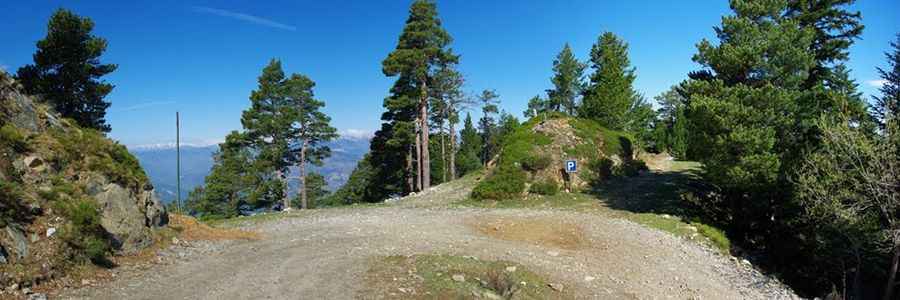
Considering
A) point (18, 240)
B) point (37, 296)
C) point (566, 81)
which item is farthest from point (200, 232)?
point (566, 81)

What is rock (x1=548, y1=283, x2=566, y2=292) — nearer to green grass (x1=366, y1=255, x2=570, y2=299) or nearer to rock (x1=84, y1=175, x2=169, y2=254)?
green grass (x1=366, y1=255, x2=570, y2=299)

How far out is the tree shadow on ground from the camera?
2055 cm

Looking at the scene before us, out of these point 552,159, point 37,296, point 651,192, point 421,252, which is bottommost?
point 421,252

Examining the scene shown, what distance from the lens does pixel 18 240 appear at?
9.05 m

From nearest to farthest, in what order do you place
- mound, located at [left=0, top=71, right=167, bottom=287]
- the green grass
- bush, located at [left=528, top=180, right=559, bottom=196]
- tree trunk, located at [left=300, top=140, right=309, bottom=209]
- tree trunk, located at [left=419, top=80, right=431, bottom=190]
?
mound, located at [left=0, top=71, right=167, bottom=287], the green grass, bush, located at [left=528, top=180, right=559, bottom=196], tree trunk, located at [left=419, top=80, right=431, bottom=190], tree trunk, located at [left=300, top=140, right=309, bottom=209]

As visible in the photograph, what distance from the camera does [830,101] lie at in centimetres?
1761

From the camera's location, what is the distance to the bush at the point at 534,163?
2470 centimetres

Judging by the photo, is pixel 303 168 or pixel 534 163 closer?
pixel 534 163

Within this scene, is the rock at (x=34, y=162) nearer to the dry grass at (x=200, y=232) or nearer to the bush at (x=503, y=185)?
the dry grass at (x=200, y=232)

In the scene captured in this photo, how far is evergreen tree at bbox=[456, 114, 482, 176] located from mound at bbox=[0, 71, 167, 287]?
3755 cm

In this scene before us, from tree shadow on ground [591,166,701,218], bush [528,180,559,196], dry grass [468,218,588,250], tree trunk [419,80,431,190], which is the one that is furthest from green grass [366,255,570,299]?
tree trunk [419,80,431,190]

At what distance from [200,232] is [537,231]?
36.8 ft

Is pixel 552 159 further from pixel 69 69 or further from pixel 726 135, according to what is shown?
pixel 69 69

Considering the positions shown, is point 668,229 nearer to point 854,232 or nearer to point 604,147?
point 854,232
